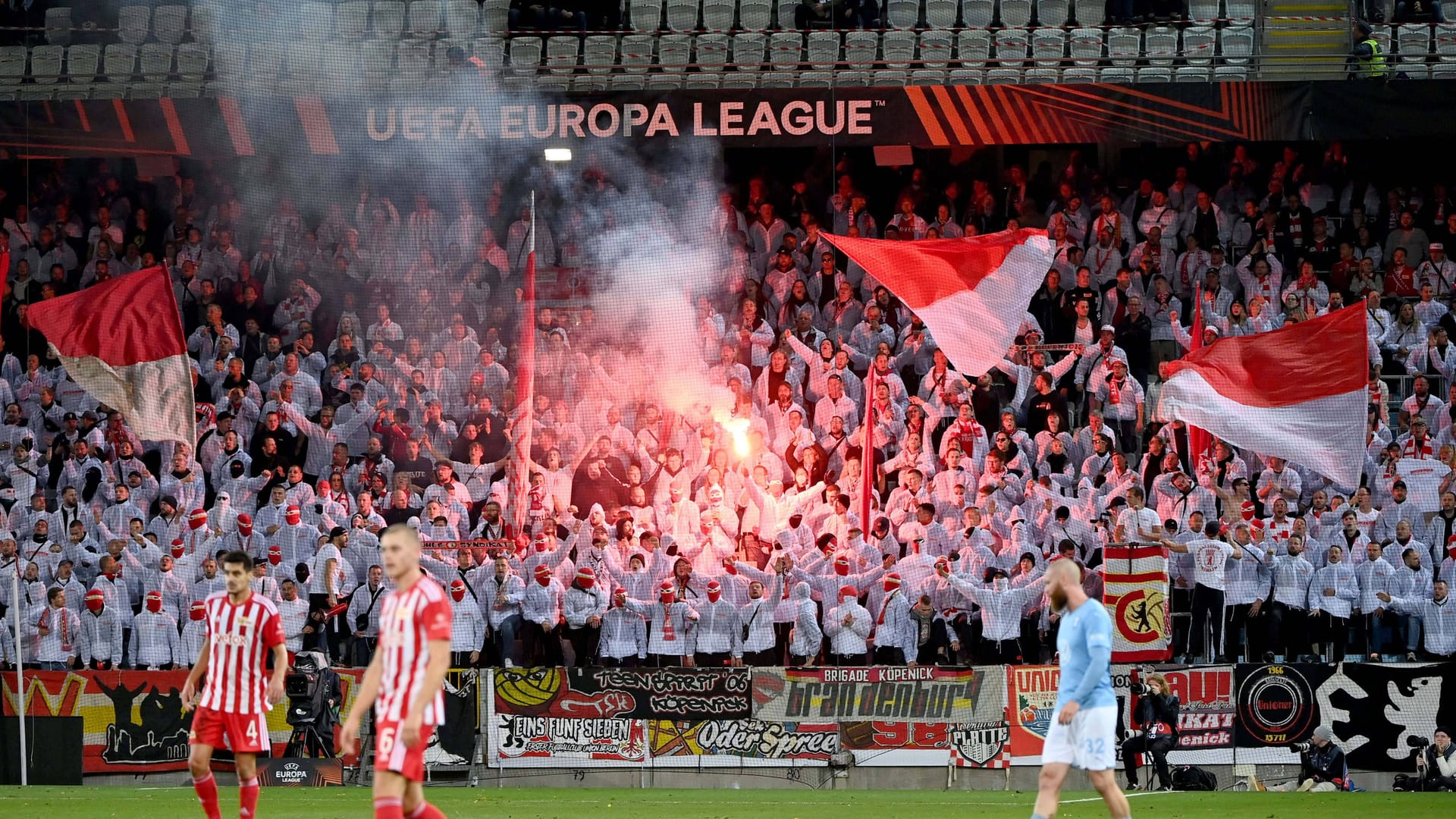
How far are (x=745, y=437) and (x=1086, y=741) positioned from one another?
1128 centimetres

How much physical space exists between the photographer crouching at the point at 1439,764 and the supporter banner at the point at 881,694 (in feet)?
12.2

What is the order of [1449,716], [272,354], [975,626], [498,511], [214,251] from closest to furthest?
[1449,716] < [975,626] < [498,511] < [272,354] < [214,251]

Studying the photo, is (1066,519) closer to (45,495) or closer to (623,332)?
(623,332)

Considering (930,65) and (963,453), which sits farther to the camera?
(930,65)

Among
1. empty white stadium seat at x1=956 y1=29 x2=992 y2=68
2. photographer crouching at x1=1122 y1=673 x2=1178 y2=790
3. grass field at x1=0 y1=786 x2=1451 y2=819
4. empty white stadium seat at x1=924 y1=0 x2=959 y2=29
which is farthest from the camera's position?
empty white stadium seat at x1=924 y1=0 x2=959 y2=29

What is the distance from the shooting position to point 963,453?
19.3 m

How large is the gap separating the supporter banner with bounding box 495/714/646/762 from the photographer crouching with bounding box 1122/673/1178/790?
4.49m

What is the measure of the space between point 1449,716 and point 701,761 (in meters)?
6.73

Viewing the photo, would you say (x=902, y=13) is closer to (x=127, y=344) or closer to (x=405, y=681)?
(x=127, y=344)

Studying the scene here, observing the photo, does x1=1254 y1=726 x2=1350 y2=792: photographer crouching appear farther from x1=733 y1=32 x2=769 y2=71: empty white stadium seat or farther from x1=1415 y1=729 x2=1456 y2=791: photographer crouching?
x1=733 y1=32 x2=769 y2=71: empty white stadium seat

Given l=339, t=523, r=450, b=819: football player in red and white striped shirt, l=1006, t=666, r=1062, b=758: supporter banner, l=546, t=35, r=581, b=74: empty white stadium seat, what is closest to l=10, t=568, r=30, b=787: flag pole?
l=1006, t=666, r=1062, b=758: supporter banner

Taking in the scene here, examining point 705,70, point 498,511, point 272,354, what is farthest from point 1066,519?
point 272,354

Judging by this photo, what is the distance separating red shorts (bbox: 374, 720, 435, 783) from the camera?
304 inches

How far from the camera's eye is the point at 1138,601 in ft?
→ 54.7
